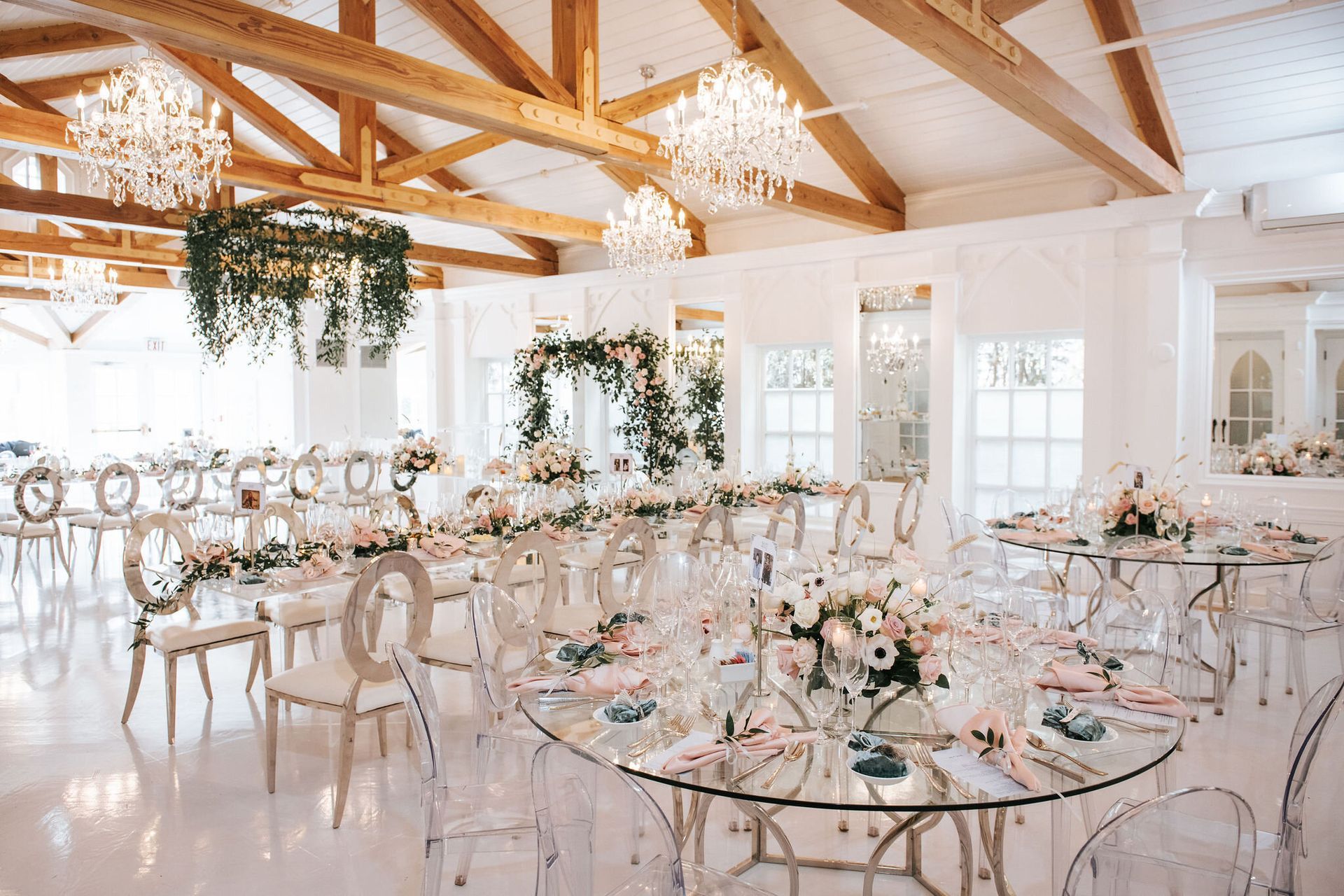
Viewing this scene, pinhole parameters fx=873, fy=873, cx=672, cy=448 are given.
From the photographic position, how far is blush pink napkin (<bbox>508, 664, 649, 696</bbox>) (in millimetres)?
2533

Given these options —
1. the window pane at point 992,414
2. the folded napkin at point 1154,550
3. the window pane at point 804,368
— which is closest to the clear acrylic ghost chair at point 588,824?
the folded napkin at point 1154,550

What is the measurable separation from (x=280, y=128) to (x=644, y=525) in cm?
429

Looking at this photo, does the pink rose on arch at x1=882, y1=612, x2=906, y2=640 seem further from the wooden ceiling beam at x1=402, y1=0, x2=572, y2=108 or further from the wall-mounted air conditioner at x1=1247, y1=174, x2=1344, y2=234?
the wall-mounted air conditioner at x1=1247, y1=174, x2=1344, y2=234

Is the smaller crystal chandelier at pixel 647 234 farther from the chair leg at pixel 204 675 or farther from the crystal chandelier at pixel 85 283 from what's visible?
the crystal chandelier at pixel 85 283

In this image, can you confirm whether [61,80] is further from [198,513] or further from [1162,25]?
[1162,25]

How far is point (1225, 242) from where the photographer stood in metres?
6.61

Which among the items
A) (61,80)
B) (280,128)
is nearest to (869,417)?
(280,128)

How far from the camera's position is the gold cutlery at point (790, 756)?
2062 millimetres

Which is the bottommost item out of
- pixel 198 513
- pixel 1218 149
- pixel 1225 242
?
pixel 198 513

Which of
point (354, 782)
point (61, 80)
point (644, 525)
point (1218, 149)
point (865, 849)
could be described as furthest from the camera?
point (61, 80)

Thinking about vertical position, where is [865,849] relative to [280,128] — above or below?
below

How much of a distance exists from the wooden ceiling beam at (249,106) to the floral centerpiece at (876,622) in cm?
539

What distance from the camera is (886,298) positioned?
821 centimetres

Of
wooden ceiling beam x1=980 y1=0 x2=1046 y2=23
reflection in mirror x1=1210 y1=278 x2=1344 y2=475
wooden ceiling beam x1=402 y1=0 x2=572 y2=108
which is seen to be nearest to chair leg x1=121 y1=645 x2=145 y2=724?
wooden ceiling beam x1=402 y1=0 x2=572 y2=108
